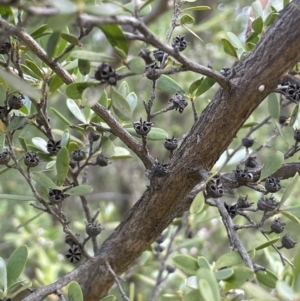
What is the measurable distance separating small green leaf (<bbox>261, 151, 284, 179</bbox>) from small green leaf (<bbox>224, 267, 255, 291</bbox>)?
13 cm

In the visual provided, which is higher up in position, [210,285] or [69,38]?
[69,38]

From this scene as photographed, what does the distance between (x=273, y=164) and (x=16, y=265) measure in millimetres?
303

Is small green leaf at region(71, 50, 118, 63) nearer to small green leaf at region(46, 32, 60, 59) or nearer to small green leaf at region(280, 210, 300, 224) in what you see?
small green leaf at region(46, 32, 60, 59)

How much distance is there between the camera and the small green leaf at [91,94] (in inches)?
15.0

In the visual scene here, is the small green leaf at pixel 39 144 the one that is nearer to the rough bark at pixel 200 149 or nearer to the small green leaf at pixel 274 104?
the rough bark at pixel 200 149

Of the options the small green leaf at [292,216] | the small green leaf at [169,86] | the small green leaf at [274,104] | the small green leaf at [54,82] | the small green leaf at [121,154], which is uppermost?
the small green leaf at [121,154]

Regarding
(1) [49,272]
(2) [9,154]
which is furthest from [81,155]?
(1) [49,272]

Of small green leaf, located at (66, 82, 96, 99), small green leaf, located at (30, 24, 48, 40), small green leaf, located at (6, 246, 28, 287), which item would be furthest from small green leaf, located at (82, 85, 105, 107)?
small green leaf, located at (6, 246, 28, 287)

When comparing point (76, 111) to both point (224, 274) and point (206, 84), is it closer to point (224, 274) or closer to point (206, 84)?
point (206, 84)

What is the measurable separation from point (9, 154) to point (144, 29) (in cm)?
27

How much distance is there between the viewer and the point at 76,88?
388mm

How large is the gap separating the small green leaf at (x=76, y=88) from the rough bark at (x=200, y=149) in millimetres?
147

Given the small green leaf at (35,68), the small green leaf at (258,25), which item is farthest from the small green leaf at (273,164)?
the small green leaf at (35,68)

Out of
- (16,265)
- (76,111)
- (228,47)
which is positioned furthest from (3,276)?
(228,47)
